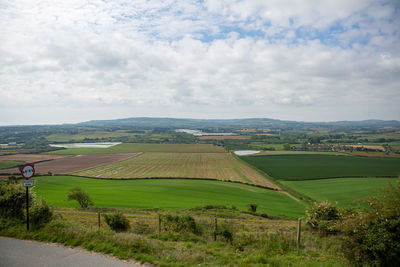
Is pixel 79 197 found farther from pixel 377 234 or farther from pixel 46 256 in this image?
pixel 377 234

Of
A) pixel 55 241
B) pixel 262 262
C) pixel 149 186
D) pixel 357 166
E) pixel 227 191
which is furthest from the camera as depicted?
pixel 357 166

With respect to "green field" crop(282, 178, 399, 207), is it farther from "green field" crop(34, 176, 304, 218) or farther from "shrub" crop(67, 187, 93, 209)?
"shrub" crop(67, 187, 93, 209)

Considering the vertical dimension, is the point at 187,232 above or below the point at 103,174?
above

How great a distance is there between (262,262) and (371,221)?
4028 millimetres

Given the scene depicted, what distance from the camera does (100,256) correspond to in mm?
8383

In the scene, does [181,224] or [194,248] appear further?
[181,224]

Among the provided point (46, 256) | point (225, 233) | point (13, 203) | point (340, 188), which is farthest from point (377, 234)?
point (340, 188)

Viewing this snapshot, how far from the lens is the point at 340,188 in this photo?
50125 mm

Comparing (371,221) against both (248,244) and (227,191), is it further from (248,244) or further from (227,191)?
(227,191)

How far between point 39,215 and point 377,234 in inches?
557

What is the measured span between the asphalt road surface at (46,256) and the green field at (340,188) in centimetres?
4339

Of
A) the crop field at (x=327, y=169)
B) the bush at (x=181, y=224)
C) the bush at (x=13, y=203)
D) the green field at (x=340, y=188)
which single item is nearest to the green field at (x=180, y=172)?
the green field at (x=340, y=188)

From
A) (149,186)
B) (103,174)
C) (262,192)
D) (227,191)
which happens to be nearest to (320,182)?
(262,192)

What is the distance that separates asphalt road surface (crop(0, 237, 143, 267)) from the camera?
776cm
